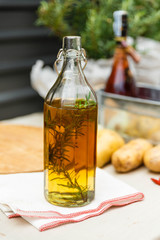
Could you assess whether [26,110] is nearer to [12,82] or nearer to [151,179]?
[12,82]

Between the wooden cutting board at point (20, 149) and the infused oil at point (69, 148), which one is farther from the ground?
the infused oil at point (69, 148)

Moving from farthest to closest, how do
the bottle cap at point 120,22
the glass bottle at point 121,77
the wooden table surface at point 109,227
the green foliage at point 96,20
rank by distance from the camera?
the green foliage at point 96,20, the glass bottle at point 121,77, the bottle cap at point 120,22, the wooden table surface at point 109,227

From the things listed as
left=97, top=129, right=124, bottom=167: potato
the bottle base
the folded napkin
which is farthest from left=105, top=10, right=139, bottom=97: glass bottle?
the bottle base

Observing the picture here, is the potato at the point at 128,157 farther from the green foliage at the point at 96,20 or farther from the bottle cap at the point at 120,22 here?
the green foliage at the point at 96,20

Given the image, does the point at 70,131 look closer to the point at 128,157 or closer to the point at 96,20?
the point at 128,157

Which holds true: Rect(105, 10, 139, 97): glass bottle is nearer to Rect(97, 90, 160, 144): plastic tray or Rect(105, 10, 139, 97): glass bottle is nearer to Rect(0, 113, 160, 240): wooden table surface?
Rect(97, 90, 160, 144): plastic tray

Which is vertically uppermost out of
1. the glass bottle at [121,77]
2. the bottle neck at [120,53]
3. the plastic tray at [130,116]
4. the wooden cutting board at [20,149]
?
the bottle neck at [120,53]

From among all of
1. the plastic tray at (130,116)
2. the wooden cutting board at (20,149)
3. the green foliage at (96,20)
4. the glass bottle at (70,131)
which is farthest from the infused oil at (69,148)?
the green foliage at (96,20)
